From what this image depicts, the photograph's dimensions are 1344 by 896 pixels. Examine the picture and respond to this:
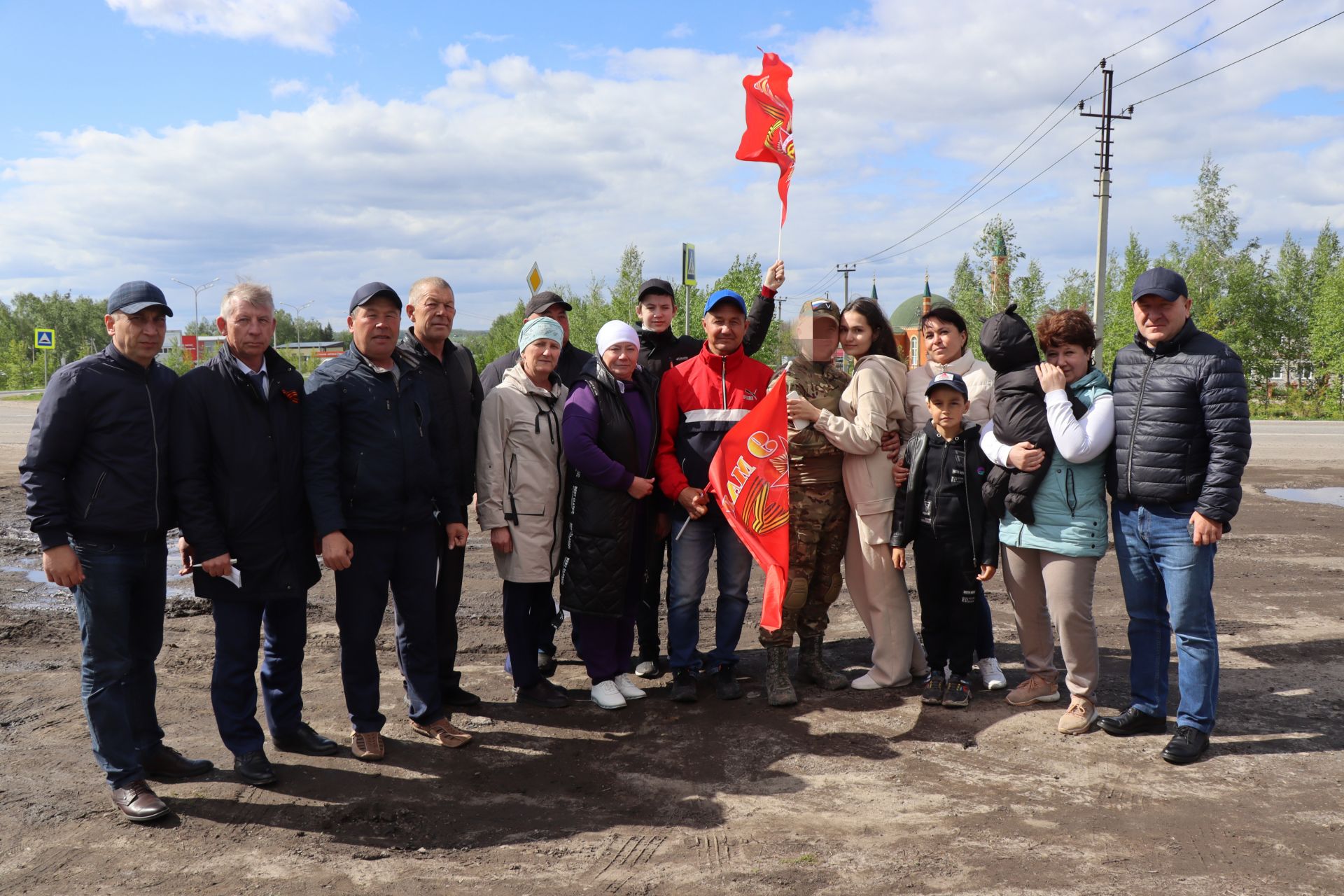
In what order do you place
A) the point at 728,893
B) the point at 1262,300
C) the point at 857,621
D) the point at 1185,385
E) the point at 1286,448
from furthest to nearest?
the point at 1262,300
the point at 1286,448
the point at 857,621
the point at 1185,385
the point at 728,893

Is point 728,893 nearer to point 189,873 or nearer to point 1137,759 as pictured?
point 189,873

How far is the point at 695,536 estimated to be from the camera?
5.61 meters

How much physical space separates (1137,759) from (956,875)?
5.64ft

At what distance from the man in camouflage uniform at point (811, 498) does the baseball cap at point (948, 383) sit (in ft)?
1.80

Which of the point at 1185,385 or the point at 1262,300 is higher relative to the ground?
the point at 1262,300

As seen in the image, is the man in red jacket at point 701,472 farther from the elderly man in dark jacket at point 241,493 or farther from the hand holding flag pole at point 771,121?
the elderly man in dark jacket at point 241,493

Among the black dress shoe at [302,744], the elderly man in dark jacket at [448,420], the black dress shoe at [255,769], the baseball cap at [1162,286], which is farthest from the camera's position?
the elderly man in dark jacket at [448,420]

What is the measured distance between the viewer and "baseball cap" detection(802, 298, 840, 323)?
18.1 feet

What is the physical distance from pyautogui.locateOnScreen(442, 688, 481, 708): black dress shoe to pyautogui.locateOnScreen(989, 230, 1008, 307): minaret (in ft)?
117

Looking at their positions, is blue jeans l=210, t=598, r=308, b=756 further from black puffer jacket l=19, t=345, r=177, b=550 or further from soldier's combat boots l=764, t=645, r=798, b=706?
soldier's combat boots l=764, t=645, r=798, b=706

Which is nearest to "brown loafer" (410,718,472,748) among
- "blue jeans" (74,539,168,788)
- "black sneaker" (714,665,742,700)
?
"blue jeans" (74,539,168,788)

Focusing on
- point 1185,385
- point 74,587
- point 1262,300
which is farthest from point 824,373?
point 1262,300

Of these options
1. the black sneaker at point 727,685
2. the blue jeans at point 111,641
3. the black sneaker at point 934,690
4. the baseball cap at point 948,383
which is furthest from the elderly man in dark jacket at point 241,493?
the black sneaker at point 934,690

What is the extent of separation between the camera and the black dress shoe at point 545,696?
5.65 meters
